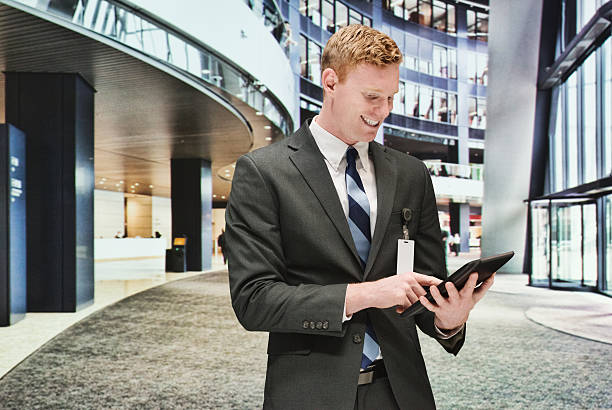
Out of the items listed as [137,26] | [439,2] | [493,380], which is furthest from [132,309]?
[439,2]

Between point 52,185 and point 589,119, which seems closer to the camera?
point 52,185

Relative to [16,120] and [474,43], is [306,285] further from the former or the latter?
[474,43]

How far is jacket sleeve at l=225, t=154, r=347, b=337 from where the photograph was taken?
3.82 feet

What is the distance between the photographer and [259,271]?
121cm

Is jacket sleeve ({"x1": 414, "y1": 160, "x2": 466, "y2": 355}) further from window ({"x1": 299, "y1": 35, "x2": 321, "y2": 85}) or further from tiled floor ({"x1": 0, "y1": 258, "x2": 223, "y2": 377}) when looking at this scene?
window ({"x1": 299, "y1": 35, "x2": 321, "y2": 85})

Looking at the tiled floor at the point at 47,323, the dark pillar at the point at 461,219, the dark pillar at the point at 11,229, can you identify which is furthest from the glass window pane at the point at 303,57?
the dark pillar at the point at 11,229

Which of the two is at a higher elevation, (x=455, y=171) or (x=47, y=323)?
Result: (x=455, y=171)

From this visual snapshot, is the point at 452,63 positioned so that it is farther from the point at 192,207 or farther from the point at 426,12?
the point at 192,207

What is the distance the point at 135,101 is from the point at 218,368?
785 centimetres

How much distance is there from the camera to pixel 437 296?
3.82ft

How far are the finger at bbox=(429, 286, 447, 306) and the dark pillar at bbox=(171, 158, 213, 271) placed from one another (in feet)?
65.9

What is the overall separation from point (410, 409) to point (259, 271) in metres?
0.45

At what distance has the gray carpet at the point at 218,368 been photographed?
4.81 m

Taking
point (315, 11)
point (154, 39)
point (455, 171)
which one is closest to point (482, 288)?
point (154, 39)
